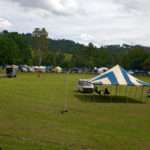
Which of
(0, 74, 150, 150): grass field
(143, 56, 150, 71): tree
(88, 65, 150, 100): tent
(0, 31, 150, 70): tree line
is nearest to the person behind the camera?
(0, 74, 150, 150): grass field

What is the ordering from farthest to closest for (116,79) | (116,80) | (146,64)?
1. (146,64)
2. (116,79)
3. (116,80)

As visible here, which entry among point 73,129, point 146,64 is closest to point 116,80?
point 73,129

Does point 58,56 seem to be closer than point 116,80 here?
No

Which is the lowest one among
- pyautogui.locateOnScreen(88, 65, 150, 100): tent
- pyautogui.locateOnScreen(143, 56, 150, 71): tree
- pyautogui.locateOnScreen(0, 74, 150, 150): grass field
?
pyautogui.locateOnScreen(0, 74, 150, 150): grass field

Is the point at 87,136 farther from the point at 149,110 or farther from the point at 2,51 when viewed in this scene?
the point at 2,51

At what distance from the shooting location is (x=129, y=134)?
11.2 m

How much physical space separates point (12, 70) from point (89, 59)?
6297cm

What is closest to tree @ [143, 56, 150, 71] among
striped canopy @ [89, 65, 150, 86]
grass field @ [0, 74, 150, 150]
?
striped canopy @ [89, 65, 150, 86]

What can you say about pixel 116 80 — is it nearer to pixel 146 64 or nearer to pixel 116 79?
pixel 116 79

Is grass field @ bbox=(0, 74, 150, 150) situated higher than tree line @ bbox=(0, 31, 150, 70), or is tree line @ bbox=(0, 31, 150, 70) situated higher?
tree line @ bbox=(0, 31, 150, 70)

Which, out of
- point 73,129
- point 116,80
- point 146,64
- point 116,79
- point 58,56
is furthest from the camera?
→ point 58,56

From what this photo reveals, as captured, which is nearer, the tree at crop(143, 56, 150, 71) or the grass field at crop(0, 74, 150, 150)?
the grass field at crop(0, 74, 150, 150)

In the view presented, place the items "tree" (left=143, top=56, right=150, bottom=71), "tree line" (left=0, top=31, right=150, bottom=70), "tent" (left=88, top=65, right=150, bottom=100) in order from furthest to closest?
"tree" (left=143, top=56, right=150, bottom=71), "tree line" (left=0, top=31, right=150, bottom=70), "tent" (left=88, top=65, right=150, bottom=100)

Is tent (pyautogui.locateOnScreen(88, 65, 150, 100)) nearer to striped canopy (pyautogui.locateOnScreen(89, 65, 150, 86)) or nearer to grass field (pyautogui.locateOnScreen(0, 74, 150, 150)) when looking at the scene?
striped canopy (pyautogui.locateOnScreen(89, 65, 150, 86))
